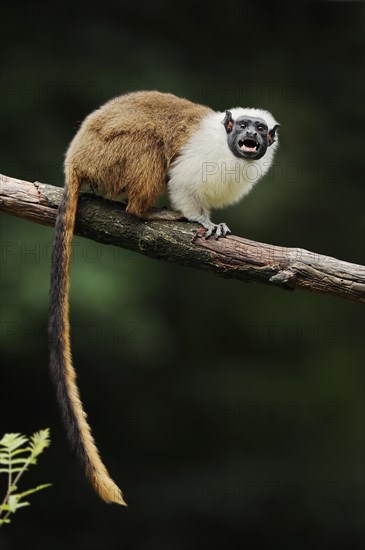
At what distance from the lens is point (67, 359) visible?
4.19m

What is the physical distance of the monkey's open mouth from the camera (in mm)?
4902

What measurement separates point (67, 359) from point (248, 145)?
72.0 inches

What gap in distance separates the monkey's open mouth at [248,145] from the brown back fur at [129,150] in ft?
1.15

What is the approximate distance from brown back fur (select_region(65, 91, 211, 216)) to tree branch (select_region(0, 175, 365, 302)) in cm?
13

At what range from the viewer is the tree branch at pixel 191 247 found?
4.21 meters

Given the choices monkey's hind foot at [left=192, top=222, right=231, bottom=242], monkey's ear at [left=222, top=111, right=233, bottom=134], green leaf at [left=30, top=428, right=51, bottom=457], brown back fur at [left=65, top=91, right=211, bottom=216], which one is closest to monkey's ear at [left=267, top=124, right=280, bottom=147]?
monkey's ear at [left=222, top=111, right=233, bottom=134]

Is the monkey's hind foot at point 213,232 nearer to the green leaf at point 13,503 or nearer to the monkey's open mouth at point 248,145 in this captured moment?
the monkey's open mouth at point 248,145

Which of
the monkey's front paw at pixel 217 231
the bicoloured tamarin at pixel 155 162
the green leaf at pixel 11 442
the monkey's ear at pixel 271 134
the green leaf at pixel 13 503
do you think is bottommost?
the green leaf at pixel 13 503

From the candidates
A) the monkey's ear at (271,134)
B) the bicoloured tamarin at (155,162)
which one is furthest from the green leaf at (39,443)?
the monkey's ear at (271,134)

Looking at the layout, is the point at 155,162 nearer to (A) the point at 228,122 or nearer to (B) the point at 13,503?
(A) the point at 228,122

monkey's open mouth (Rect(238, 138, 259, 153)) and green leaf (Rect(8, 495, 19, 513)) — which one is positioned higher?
monkey's open mouth (Rect(238, 138, 259, 153))

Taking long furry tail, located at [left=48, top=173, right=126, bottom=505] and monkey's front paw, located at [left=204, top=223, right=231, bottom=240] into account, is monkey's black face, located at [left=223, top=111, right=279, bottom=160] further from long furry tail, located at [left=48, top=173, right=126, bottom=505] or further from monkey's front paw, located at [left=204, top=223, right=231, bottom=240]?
long furry tail, located at [left=48, top=173, right=126, bottom=505]

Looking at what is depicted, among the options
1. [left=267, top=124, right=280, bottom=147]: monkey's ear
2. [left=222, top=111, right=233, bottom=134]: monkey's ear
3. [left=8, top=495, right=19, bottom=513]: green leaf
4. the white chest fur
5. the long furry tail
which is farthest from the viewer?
[left=267, top=124, right=280, bottom=147]: monkey's ear

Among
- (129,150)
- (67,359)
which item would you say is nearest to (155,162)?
(129,150)
